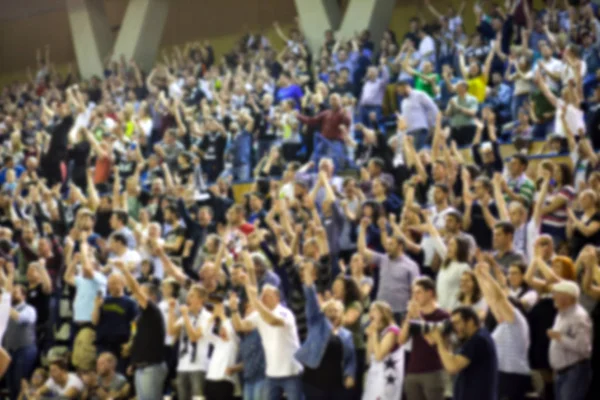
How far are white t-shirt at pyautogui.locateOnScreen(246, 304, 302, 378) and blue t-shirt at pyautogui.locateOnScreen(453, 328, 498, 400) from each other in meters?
1.64

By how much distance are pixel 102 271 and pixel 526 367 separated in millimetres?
4543

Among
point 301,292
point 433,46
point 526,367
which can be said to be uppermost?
point 433,46

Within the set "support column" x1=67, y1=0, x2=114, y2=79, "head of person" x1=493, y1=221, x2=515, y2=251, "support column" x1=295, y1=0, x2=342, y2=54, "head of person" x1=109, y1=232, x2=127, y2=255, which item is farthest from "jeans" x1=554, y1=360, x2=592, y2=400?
"support column" x1=67, y1=0, x2=114, y2=79

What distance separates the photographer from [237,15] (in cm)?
2348

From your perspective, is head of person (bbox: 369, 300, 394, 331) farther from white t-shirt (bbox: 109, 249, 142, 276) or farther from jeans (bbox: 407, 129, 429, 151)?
jeans (bbox: 407, 129, 429, 151)

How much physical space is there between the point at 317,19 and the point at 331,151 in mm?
6732

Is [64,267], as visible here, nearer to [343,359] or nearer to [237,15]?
[343,359]

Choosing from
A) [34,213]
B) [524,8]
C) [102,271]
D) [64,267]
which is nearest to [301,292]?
[102,271]

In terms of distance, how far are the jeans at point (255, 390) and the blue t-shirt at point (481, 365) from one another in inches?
74.7

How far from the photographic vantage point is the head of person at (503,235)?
7.45m

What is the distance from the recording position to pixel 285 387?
7.62 metres

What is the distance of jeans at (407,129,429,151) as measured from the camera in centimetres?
1181

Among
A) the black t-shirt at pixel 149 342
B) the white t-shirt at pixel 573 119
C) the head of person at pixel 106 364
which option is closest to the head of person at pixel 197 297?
the black t-shirt at pixel 149 342

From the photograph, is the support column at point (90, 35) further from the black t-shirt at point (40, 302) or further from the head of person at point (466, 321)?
the head of person at point (466, 321)
